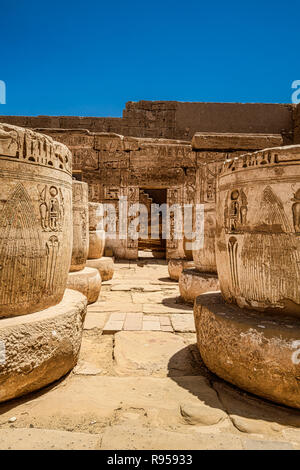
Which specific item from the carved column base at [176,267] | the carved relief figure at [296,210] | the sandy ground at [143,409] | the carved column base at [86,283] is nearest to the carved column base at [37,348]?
the sandy ground at [143,409]

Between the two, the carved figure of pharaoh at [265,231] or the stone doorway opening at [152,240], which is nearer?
the carved figure of pharaoh at [265,231]

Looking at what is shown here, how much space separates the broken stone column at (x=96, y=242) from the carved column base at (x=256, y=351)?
147 inches

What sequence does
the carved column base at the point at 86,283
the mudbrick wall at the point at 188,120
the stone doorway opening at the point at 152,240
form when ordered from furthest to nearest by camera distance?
the mudbrick wall at the point at 188,120, the stone doorway opening at the point at 152,240, the carved column base at the point at 86,283

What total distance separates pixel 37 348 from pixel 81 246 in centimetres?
264

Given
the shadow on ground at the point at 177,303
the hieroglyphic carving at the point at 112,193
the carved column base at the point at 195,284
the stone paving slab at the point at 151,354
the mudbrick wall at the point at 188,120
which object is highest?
the mudbrick wall at the point at 188,120

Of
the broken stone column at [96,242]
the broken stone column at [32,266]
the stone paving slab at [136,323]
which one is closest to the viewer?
the broken stone column at [32,266]

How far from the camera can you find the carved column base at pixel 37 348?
1789mm

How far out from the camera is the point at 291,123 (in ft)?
42.5

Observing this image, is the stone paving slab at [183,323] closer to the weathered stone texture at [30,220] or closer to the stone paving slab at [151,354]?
the stone paving slab at [151,354]

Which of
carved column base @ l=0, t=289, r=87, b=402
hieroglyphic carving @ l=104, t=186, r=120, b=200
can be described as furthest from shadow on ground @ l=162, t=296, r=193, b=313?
hieroglyphic carving @ l=104, t=186, r=120, b=200

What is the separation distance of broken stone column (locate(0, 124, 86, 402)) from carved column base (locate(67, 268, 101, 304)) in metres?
2.00

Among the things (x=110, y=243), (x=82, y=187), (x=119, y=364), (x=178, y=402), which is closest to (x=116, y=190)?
(x=110, y=243)

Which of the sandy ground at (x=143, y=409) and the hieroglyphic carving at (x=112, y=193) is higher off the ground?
the hieroglyphic carving at (x=112, y=193)
